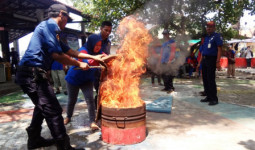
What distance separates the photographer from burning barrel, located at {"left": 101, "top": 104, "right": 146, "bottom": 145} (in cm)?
337

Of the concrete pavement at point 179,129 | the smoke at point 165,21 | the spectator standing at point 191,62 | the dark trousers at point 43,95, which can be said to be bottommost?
the concrete pavement at point 179,129

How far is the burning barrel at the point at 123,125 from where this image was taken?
3.37m

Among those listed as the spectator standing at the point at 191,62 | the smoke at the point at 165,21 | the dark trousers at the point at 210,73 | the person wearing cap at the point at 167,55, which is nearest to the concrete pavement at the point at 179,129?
the dark trousers at the point at 210,73

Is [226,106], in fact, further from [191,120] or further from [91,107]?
[91,107]

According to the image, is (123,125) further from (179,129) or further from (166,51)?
(166,51)

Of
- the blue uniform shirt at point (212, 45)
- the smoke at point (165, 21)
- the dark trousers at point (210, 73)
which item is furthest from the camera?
the smoke at point (165, 21)

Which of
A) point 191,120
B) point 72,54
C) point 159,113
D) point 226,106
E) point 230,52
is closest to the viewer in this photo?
point 72,54

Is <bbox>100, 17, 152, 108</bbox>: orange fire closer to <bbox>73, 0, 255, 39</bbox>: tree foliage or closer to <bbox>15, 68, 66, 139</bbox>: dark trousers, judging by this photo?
<bbox>15, 68, 66, 139</bbox>: dark trousers

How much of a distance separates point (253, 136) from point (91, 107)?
2994 mm

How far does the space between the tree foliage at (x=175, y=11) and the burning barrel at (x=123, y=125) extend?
26.9ft

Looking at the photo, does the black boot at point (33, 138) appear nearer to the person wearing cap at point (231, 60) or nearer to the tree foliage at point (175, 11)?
the tree foliage at point (175, 11)

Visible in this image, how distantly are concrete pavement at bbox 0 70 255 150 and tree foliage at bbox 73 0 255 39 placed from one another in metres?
6.44

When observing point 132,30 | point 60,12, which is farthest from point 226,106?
point 60,12

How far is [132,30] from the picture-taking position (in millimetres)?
4770
